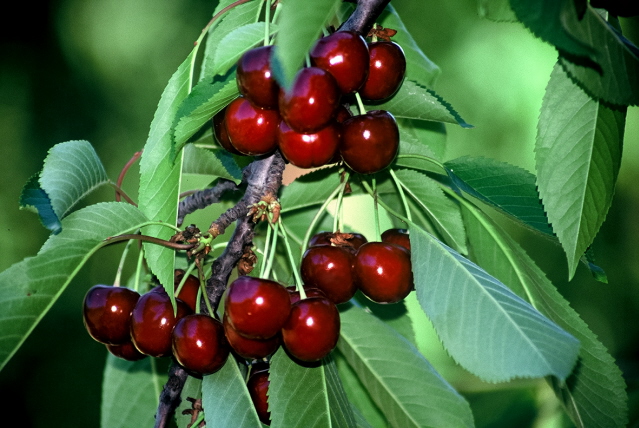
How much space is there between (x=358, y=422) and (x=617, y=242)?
1528 millimetres

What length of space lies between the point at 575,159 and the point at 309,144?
33cm

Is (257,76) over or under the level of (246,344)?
over

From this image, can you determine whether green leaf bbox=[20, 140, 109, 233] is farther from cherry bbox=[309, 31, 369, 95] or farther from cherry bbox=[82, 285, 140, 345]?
cherry bbox=[309, 31, 369, 95]

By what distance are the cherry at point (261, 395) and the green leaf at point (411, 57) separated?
566 millimetres

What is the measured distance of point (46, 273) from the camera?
727 mm

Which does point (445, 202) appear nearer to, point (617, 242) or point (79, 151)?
point (79, 151)

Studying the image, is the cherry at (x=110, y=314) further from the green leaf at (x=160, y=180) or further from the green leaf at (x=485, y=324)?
the green leaf at (x=485, y=324)

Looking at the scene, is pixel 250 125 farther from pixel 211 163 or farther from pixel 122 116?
pixel 122 116

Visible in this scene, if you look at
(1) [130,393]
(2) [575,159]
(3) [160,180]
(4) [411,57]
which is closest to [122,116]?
(1) [130,393]

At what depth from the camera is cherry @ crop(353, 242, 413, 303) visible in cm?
79

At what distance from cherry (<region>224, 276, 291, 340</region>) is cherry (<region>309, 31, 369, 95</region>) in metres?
0.26

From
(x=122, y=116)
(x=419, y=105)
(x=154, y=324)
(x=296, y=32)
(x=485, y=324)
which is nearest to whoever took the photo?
(x=296, y=32)

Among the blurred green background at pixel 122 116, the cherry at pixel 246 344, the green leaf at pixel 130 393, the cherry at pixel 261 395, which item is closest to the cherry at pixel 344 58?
the cherry at pixel 246 344

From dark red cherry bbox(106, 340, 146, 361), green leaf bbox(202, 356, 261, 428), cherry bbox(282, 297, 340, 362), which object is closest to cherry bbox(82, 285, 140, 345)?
dark red cherry bbox(106, 340, 146, 361)
